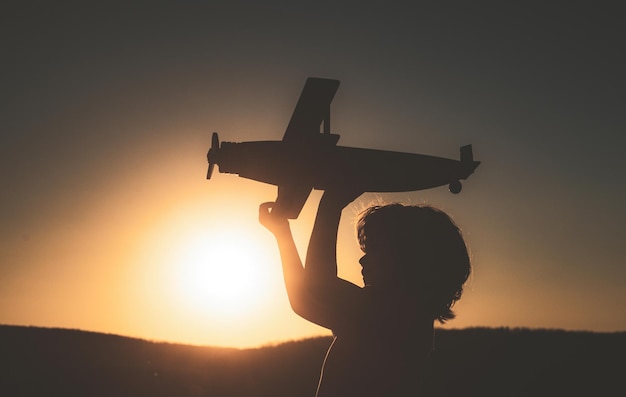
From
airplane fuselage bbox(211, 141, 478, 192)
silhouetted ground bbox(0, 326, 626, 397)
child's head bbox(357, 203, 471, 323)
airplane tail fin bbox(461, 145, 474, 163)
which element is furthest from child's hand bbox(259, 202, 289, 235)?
silhouetted ground bbox(0, 326, 626, 397)

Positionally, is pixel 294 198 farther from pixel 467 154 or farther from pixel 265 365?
pixel 265 365

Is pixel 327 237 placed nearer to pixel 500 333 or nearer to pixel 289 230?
pixel 289 230

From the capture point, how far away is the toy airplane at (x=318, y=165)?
3.21m

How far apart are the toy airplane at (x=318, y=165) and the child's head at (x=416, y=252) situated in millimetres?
301

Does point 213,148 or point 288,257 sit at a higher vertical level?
point 213,148

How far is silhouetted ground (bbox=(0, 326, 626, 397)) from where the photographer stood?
1485 centimetres

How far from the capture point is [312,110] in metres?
2.96

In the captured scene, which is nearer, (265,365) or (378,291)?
(378,291)

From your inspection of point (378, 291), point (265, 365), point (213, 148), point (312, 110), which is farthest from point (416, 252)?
point (265, 365)

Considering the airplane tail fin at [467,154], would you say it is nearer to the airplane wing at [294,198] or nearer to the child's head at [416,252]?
the child's head at [416,252]

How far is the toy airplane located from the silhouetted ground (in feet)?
36.8

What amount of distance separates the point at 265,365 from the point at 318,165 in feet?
47.9

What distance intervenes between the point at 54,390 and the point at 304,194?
45.7 feet

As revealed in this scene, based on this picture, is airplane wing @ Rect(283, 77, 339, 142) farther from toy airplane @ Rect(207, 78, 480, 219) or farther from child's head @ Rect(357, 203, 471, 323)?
child's head @ Rect(357, 203, 471, 323)
